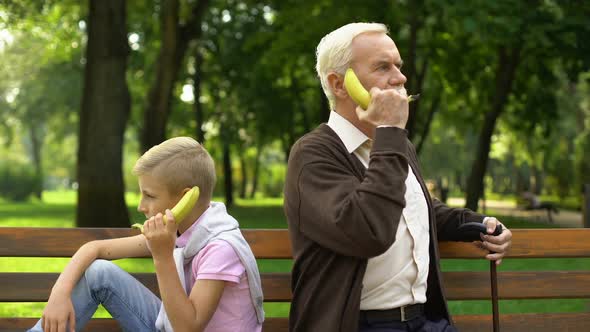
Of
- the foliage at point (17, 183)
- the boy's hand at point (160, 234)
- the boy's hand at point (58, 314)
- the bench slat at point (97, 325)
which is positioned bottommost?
the foliage at point (17, 183)

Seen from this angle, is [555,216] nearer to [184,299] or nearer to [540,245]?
[540,245]

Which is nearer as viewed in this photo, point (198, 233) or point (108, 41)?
point (198, 233)

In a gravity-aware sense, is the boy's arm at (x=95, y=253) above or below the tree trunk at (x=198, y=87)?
above

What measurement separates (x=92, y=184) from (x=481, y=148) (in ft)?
34.9

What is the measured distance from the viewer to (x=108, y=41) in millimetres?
13469

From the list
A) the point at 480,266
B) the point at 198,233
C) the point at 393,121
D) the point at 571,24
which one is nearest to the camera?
the point at 393,121

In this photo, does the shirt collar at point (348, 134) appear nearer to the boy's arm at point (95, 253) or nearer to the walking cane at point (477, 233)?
the walking cane at point (477, 233)

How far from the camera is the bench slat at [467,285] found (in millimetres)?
3801

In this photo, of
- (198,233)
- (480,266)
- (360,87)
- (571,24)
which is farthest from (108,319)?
(571,24)

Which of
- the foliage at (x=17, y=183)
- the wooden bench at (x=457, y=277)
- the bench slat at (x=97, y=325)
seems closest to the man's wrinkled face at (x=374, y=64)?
the wooden bench at (x=457, y=277)

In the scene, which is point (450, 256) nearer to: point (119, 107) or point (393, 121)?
point (393, 121)

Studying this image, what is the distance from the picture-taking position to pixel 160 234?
9.36ft

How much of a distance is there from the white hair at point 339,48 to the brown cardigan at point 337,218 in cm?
23

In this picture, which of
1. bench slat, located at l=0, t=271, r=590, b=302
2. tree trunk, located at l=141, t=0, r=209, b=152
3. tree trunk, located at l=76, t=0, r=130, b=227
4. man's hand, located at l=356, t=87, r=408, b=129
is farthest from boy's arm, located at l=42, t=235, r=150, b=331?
tree trunk, located at l=141, t=0, r=209, b=152
